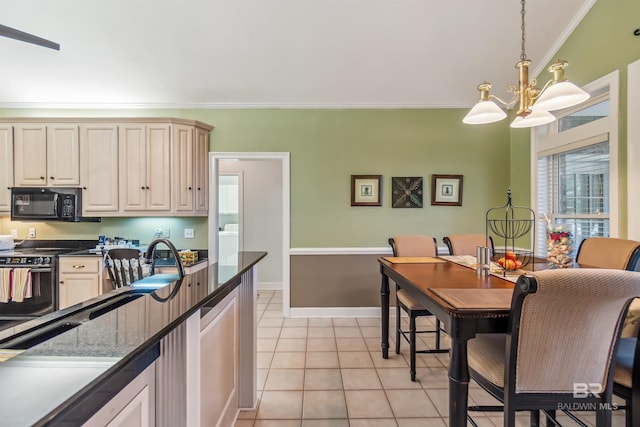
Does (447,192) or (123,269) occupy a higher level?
(447,192)

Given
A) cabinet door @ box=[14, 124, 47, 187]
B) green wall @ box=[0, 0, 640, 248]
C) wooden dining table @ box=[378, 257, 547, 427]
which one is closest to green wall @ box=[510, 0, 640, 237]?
green wall @ box=[0, 0, 640, 248]

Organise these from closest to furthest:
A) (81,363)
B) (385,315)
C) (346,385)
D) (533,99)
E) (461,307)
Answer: (81,363) < (461,307) < (533,99) < (346,385) < (385,315)

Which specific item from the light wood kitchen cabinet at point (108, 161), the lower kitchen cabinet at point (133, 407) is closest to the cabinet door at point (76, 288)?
the light wood kitchen cabinet at point (108, 161)

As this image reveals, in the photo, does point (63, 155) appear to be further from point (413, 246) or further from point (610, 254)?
point (610, 254)

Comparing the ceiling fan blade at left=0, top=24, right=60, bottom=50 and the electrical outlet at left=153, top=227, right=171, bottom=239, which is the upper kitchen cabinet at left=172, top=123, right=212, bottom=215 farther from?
the ceiling fan blade at left=0, top=24, right=60, bottom=50

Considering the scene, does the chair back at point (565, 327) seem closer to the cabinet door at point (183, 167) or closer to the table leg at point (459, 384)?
the table leg at point (459, 384)

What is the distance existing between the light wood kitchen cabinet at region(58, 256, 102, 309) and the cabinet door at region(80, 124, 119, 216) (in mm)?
562

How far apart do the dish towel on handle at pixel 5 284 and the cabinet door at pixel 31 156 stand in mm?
980

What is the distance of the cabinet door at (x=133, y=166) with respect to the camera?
129 inches

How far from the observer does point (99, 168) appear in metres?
3.27

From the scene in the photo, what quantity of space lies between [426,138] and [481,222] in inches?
50.4

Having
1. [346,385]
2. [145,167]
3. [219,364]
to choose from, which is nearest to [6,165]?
[145,167]

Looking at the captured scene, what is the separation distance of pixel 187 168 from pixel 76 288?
5.67ft

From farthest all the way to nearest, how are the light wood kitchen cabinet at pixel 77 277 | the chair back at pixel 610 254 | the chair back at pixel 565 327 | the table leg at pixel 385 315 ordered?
1. the light wood kitchen cabinet at pixel 77 277
2. the table leg at pixel 385 315
3. the chair back at pixel 610 254
4. the chair back at pixel 565 327
